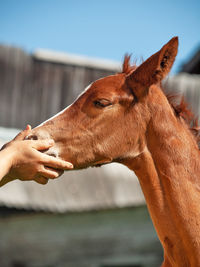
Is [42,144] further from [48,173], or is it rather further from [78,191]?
[78,191]

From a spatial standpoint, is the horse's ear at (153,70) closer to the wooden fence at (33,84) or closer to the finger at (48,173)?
the finger at (48,173)

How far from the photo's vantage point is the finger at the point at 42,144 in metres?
2.31

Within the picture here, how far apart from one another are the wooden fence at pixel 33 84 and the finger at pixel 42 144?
16.8ft

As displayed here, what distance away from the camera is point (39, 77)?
746 centimetres

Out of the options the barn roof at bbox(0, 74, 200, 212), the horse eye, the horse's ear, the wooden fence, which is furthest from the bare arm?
the wooden fence

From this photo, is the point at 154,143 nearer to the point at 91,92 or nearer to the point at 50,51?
the point at 91,92

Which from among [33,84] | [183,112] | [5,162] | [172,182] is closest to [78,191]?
[33,84]

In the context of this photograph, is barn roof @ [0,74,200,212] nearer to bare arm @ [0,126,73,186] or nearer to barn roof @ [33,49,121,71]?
barn roof @ [33,49,121,71]

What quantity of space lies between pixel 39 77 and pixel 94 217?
3.00 meters

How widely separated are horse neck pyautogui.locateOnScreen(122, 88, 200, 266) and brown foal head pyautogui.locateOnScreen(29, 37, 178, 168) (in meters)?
0.09

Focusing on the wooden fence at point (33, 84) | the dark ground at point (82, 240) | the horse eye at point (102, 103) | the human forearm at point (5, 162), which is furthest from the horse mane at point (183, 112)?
the wooden fence at point (33, 84)

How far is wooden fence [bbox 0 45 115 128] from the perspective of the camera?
7.31 metres

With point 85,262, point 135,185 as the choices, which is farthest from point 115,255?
point 135,185

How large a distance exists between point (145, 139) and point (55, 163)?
67cm
